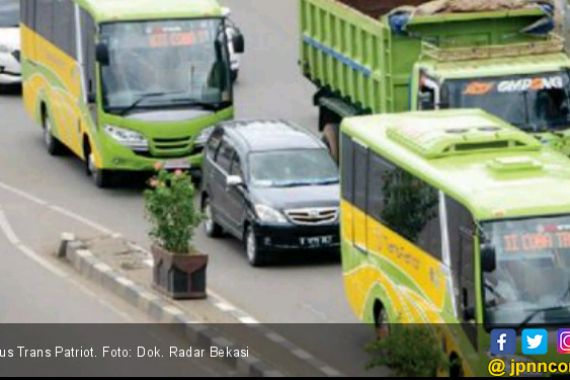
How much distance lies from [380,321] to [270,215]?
554 cm

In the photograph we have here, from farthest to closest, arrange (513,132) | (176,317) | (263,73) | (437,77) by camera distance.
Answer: (263,73)
(437,77)
(176,317)
(513,132)

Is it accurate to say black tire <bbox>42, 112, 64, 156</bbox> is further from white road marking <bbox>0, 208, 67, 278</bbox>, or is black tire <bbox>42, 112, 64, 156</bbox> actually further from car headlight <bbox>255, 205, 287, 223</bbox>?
car headlight <bbox>255, 205, 287, 223</bbox>

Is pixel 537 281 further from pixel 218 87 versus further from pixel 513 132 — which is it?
pixel 218 87

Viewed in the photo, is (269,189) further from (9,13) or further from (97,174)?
(9,13)

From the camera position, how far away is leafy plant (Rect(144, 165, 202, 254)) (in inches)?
1145

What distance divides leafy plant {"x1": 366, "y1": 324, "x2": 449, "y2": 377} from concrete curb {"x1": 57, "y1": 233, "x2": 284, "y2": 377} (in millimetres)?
2706

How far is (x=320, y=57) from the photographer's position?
37.6 metres

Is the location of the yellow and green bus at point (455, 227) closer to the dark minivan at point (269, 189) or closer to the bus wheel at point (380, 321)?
the bus wheel at point (380, 321)

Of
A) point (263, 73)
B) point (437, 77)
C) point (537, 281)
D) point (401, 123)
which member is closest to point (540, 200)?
point (537, 281)

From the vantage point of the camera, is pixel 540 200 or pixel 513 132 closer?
pixel 540 200

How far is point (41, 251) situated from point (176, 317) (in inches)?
222

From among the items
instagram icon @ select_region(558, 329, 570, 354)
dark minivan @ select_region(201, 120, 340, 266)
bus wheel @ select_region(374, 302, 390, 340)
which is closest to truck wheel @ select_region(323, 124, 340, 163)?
dark minivan @ select_region(201, 120, 340, 266)

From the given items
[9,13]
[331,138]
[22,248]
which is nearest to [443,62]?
[331,138]

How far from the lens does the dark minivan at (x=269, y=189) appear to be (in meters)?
31.3
